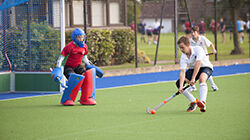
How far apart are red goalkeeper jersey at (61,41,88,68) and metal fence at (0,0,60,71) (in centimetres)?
210

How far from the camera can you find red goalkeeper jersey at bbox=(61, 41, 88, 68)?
31.8 feet

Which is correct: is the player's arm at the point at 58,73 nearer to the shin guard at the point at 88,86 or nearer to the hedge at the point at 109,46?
the shin guard at the point at 88,86

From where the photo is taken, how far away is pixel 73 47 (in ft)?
31.8

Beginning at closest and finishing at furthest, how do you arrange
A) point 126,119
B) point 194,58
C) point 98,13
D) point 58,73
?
point 126,119 < point 194,58 < point 58,73 < point 98,13

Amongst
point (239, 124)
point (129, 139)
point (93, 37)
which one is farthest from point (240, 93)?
point (93, 37)

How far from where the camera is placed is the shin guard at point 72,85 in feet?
31.0

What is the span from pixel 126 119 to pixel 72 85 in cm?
197

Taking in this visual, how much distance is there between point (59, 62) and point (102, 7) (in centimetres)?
→ 1025

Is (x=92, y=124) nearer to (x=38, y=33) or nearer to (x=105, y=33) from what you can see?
(x=38, y=33)

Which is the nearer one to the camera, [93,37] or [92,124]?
[92,124]

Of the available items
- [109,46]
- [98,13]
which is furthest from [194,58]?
[98,13]

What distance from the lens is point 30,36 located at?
12258 millimetres

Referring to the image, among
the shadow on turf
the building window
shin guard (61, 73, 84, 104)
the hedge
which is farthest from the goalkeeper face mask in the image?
the building window

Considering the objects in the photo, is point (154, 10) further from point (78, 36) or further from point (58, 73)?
point (58, 73)
